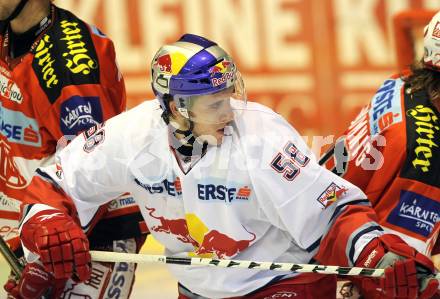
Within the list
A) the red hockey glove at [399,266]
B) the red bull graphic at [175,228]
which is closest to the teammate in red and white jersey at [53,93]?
the red bull graphic at [175,228]

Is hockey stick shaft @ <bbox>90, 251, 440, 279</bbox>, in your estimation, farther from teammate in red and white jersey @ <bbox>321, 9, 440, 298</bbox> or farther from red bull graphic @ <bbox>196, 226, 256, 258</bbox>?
teammate in red and white jersey @ <bbox>321, 9, 440, 298</bbox>

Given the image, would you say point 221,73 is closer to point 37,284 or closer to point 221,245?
point 221,245

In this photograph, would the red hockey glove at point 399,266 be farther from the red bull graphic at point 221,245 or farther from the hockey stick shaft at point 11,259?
the hockey stick shaft at point 11,259

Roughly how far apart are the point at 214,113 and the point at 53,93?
71cm

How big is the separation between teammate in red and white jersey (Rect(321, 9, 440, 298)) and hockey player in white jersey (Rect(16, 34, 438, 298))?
326 mm

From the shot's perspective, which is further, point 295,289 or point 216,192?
point 295,289

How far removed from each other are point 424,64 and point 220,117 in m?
0.89

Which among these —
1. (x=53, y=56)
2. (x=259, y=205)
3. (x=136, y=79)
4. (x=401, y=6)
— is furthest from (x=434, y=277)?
(x=136, y=79)

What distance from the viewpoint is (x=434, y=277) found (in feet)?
11.1

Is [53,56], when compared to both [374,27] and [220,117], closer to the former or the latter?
[220,117]

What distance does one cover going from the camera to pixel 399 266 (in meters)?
3.30

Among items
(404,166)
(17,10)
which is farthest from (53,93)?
(404,166)

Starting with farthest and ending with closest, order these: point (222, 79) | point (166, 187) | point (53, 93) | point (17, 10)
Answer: point (17, 10) < point (53, 93) < point (166, 187) < point (222, 79)

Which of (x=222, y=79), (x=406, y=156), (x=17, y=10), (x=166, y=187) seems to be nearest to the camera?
(x=222, y=79)
